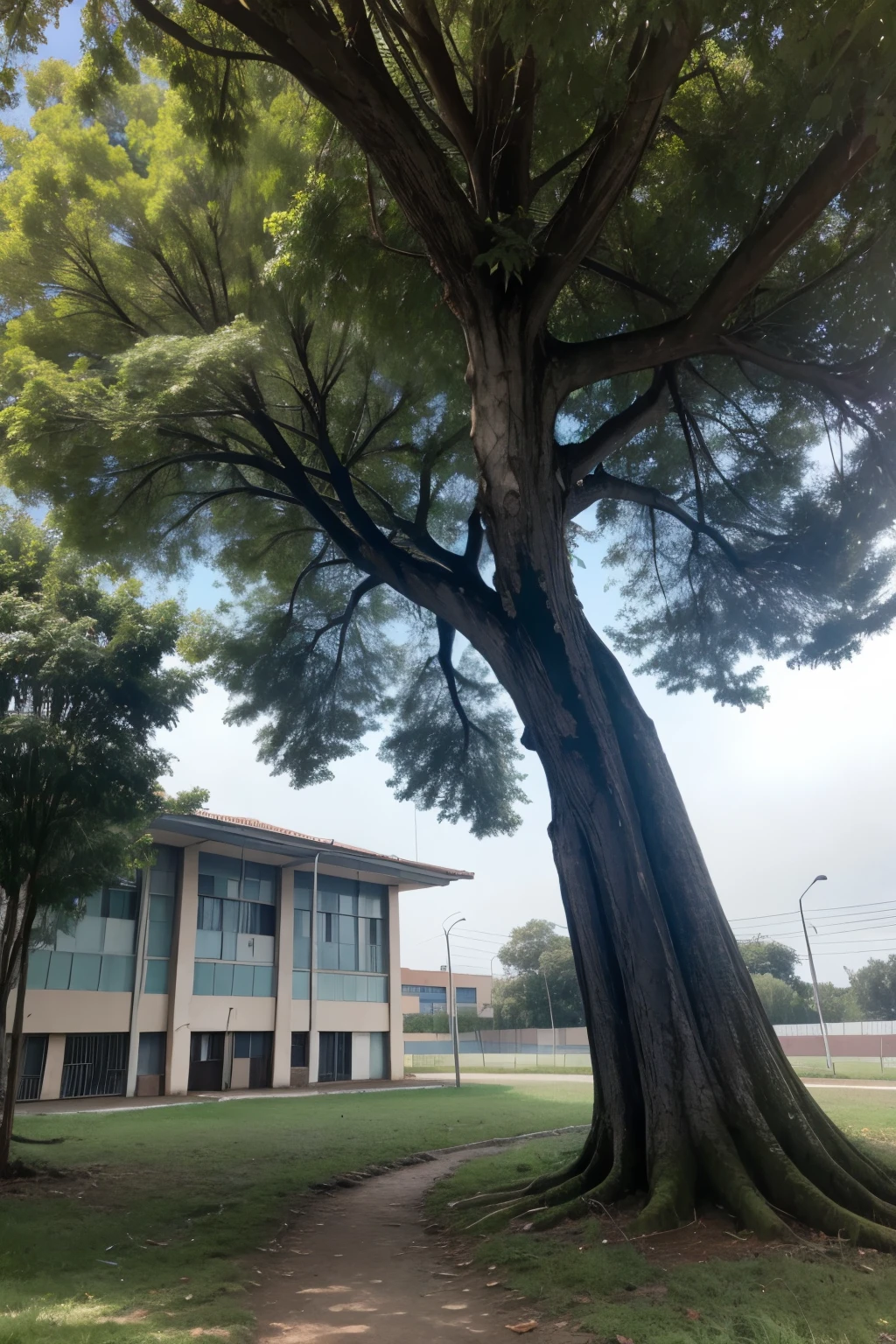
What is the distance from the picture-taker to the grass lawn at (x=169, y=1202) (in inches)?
176

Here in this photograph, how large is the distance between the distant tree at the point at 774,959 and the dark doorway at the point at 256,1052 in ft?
163

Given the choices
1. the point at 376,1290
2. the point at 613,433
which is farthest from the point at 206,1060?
the point at 613,433

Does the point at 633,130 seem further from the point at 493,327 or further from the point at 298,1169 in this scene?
the point at 298,1169

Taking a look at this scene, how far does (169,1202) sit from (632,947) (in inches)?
186

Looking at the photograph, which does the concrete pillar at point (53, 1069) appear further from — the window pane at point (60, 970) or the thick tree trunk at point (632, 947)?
the thick tree trunk at point (632, 947)

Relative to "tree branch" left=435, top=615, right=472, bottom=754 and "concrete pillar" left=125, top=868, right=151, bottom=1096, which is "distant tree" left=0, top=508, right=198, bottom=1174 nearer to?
"tree branch" left=435, top=615, right=472, bottom=754

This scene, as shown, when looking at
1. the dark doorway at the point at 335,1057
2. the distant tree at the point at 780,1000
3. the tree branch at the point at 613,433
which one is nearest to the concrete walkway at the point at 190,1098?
the dark doorway at the point at 335,1057

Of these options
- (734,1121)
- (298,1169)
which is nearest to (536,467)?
(734,1121)

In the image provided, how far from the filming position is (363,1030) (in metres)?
31.4

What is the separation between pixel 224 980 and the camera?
2708cm

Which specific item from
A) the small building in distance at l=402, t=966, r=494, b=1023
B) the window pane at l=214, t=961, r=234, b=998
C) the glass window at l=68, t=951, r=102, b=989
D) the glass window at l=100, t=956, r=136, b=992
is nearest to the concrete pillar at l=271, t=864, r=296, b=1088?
the window pane at l=214, t=961, r=234, b=998

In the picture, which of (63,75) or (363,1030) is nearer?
(63,75)

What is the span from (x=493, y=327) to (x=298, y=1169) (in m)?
8.85

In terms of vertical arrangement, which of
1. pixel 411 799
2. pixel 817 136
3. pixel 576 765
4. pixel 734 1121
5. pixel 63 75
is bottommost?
pixel 734 1121
